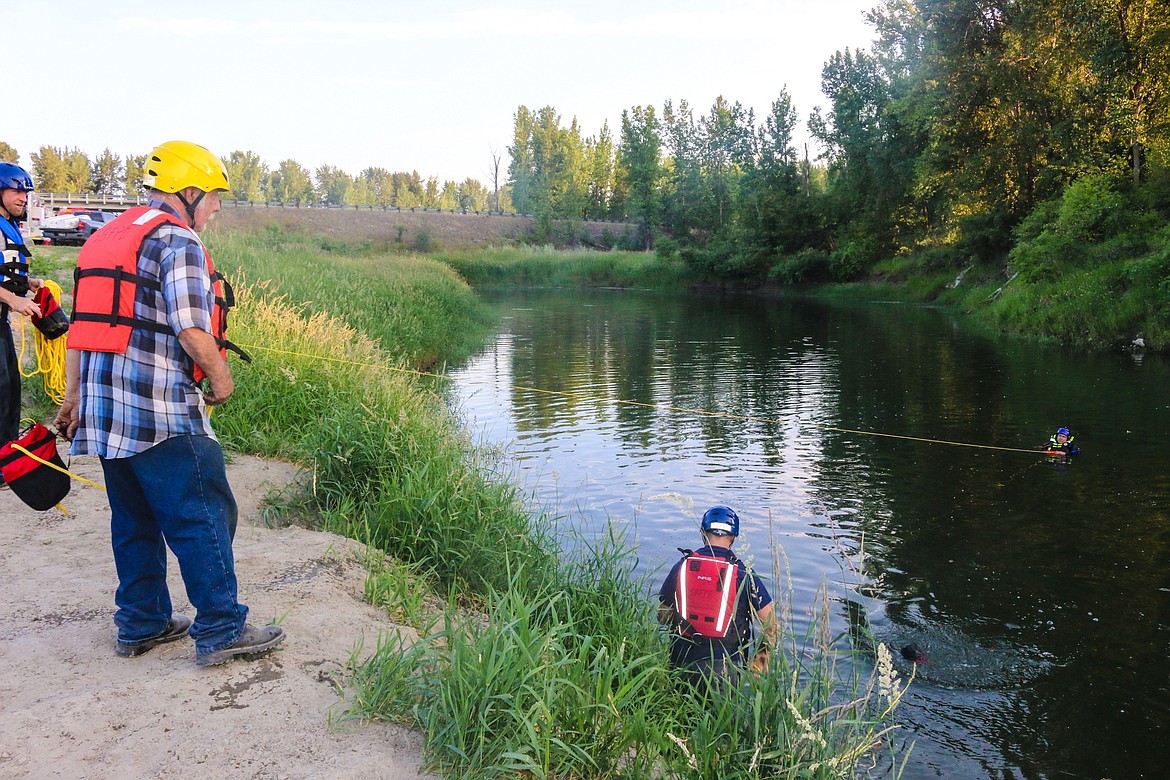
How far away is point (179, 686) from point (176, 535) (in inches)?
26.8

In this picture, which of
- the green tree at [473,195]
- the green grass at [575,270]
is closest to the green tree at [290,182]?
the green tree at [473,195]

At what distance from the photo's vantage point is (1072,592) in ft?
25.4

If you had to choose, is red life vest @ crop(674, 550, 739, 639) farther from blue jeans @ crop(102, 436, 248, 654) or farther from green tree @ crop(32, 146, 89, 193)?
green tree @ crop(32, 146, 89, 193)

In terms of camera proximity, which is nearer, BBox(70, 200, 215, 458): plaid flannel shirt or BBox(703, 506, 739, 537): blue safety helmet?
BBox(70, 200, 215, 458): plaid flannel shirt

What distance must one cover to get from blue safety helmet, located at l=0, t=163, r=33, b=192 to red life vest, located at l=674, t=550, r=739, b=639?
538 cm

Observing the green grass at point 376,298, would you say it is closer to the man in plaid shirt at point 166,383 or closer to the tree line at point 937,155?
the man in plaid shirt at point 166,383

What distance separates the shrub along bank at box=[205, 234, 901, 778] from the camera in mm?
3645

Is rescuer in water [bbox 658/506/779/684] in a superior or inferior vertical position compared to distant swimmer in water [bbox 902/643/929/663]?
superior

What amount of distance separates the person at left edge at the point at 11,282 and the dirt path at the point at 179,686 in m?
1.05

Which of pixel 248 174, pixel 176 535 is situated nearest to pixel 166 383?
pixel 176 535

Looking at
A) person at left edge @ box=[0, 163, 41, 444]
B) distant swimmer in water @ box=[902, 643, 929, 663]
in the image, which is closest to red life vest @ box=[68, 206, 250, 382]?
person at left edge @ box=[0, 163, 41, 444]

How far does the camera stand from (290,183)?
151125 millimetres

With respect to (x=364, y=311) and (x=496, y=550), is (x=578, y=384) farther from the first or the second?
(x=496, y=550)

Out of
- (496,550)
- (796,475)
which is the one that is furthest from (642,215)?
(496,550)
